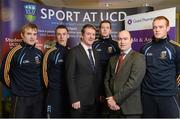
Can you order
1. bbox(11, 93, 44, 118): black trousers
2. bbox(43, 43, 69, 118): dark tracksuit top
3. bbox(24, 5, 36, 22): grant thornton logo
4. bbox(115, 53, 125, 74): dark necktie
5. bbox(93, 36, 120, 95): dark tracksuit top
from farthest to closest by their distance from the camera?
bbox(24, 5, 36, 22): grant thornton logo
bbox(93, 36, 120, 95): dark tracksuit top
bbox(43, 43, 69, 118): dark tracksuit top
bbox(11, 93, 44, 118): black trousers
bbox(115, 53, 125, 74): dark necktie

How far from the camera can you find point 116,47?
3.75 meters

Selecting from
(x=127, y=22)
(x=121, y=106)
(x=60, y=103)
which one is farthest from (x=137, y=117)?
(x=127, y=22)

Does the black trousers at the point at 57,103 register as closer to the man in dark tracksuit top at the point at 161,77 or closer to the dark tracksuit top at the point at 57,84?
the dark tracksuit top at the point at 57,84

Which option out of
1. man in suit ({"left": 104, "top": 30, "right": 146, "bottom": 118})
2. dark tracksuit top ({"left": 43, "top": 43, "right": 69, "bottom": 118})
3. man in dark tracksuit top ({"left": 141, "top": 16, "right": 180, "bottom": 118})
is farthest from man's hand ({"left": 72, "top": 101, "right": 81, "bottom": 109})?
man in dark tracksuit top ({"left": 141, "top": 16, "right": 180, "bottom": 118})

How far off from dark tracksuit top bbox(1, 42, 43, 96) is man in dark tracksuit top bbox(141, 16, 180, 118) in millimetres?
1206

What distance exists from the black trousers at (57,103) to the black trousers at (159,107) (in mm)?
955

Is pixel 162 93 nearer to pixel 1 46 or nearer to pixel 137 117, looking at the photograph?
pixel 137 117

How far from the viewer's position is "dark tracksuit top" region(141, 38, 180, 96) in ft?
9.64

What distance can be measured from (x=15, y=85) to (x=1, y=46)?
949 mm

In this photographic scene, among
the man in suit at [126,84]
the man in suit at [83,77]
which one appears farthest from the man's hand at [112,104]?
the man in suit at [83,77]

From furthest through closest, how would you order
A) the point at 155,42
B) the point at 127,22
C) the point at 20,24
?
the point at 127,22, the point at 20,24, the point at 155,42

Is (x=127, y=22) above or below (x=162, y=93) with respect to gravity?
above

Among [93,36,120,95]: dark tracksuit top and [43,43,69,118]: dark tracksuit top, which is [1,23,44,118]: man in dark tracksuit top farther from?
[93,36,120,95]: dark tracksuit top

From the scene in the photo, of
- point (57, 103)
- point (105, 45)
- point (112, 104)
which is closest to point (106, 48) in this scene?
point (105, 45)
